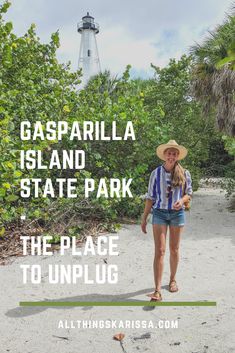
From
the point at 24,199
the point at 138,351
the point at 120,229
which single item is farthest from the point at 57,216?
the point at 138,351

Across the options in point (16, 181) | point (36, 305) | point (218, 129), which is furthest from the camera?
point (218, 129)

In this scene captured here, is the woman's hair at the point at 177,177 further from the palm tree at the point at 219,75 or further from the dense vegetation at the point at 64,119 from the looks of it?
the palm tree at the point at 219,75

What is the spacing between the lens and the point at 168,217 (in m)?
4.55

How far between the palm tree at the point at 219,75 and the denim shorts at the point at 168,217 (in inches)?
255

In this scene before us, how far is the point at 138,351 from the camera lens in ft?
11.9

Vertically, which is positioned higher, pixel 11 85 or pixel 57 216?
pixel 11 85

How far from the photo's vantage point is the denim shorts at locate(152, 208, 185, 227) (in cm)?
455

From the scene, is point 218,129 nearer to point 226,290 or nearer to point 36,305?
point 226,290

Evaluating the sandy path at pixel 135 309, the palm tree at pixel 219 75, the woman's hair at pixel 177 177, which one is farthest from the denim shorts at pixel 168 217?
the palm tree at pixel 219 75

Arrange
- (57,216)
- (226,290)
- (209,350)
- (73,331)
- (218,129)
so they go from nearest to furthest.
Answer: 1. (209,350)
2. (73,331)
3. (226,290)
4. (57,216)
5. (218,129)

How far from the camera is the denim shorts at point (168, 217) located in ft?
14.9

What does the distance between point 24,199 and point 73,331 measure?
4.00m

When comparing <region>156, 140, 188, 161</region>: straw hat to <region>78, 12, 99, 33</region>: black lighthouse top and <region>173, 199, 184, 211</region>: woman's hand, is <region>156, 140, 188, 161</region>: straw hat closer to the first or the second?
<region>173, 199, 184, 211</region>: woman's hand

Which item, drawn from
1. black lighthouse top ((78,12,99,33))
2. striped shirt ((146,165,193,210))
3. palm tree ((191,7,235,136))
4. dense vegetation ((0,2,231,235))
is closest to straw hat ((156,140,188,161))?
striped shirt ((146,165,193,210))
